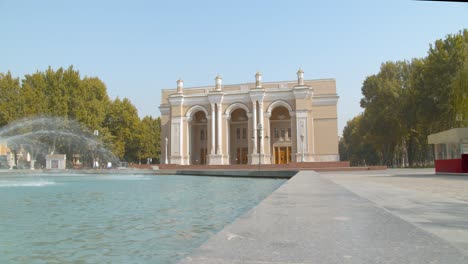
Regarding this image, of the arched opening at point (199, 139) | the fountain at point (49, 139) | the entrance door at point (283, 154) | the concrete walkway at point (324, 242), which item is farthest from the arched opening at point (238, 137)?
the concrete walkway at point (324, 242)

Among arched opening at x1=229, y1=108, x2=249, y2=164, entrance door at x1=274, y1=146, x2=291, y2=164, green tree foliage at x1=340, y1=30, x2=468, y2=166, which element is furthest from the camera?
arched opening at x1=229, y1=108, x2=249, y2=164

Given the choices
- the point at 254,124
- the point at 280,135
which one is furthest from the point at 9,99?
the point at 280,135

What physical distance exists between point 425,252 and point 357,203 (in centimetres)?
347

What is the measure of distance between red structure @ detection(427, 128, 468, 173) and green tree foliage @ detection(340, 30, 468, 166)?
2295 millimetres

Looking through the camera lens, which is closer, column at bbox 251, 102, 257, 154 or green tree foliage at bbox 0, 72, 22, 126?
green tree foliage at bbox 0, 72, 22, 126

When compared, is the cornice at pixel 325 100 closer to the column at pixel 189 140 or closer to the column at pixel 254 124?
the column at pixel 254 124

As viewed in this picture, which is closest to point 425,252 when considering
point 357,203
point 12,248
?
point 357,203

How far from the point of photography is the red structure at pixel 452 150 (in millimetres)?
22141

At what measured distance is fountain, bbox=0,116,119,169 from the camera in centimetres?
4355

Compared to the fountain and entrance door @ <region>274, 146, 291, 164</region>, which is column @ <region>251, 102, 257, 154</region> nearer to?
entrance door @ <region>274, 146, 291, 164</region>

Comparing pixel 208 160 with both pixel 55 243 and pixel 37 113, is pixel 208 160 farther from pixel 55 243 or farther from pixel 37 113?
pixel 55 243

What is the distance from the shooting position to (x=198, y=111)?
5722cm

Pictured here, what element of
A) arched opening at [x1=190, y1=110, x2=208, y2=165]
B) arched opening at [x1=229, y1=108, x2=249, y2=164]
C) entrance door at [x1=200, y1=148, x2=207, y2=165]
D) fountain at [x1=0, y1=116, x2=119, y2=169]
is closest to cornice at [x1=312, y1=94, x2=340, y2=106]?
arched opening at [x1=229, y1=108, x2=249, y2=164]

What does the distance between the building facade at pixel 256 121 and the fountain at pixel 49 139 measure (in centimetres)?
1014
